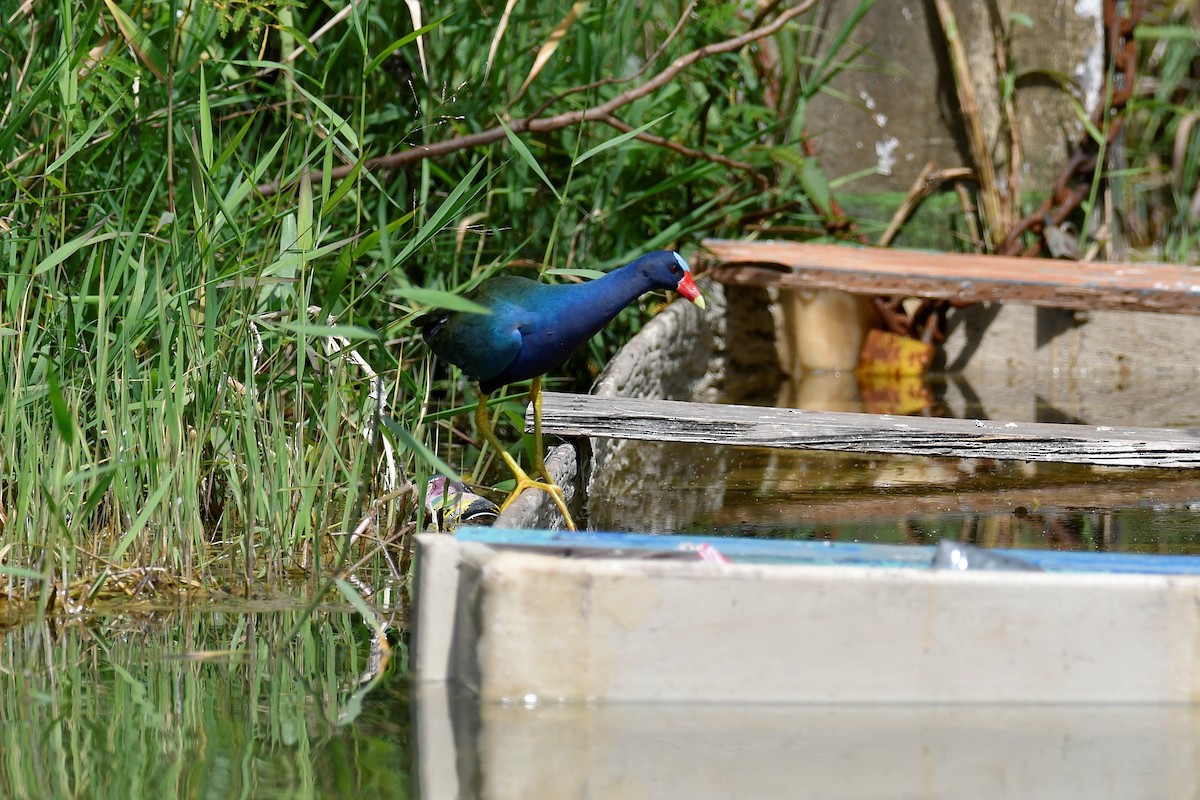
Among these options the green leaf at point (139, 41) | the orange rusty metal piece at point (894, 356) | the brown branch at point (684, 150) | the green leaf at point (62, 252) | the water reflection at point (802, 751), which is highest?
the green leaf at point (139, 41)

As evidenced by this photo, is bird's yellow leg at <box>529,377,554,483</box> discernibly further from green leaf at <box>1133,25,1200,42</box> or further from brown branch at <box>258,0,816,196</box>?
green leaf at <box>1133,25,1200,42</box>

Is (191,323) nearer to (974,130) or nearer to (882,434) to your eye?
(882,434)

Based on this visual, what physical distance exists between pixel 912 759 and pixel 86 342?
7.94 feet

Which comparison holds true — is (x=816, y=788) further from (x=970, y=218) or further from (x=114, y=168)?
(x=970, y=218)

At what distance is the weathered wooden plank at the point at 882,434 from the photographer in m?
4.08

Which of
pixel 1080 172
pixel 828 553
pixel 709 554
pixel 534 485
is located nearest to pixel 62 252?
pixel 534 485

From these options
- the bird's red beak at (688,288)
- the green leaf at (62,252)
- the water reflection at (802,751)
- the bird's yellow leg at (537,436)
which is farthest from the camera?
the bird's red beak at (688,288)

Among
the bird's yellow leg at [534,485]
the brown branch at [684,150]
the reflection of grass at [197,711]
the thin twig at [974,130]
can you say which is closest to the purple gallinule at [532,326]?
the bird's yellow leg at [534,485]

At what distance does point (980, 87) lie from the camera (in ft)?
25.2

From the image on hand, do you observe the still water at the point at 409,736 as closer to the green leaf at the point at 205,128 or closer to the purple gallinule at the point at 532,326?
the purple gallinule at the point at 532,326

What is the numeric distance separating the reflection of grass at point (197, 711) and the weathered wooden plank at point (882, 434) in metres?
1.11

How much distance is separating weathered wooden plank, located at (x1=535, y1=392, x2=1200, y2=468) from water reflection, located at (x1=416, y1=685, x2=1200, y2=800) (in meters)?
1.62

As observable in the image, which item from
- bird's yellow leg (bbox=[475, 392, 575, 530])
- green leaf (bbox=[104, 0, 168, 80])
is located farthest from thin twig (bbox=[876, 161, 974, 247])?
green leaf (bbox=[104, 0, 168, 80])

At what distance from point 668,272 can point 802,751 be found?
1824 millimetres
